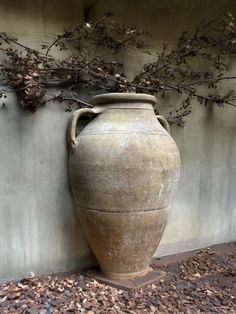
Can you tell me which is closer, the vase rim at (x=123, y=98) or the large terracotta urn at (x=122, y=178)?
the large terracotta urn at (x=122, y=178)

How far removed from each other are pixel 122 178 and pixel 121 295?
74 centimetres

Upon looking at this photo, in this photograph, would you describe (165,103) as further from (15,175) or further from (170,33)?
(15,175)

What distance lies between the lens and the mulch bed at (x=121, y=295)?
6.98 feet

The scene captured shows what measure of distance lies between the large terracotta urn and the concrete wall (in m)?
0.17

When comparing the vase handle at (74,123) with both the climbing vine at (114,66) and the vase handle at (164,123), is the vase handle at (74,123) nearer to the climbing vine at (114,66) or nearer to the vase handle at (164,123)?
the climbing vine at (114,66)

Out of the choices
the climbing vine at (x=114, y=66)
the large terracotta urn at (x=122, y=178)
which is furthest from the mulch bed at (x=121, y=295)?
the climbing vine at (x=114, y=66)

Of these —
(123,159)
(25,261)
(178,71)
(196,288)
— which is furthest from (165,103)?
(25,261)

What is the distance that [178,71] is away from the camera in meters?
2.95

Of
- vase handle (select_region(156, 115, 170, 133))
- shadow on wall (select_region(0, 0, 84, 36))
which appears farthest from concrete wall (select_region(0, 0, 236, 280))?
vase handle (select_region(156, 115, 170, 133))

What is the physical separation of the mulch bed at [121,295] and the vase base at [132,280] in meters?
0.03

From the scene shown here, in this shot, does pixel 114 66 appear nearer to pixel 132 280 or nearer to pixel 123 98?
pixel 123 98

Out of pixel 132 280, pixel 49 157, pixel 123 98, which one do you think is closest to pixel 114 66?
pixel 123 98

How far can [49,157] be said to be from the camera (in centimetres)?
254

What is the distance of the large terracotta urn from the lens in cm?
228
